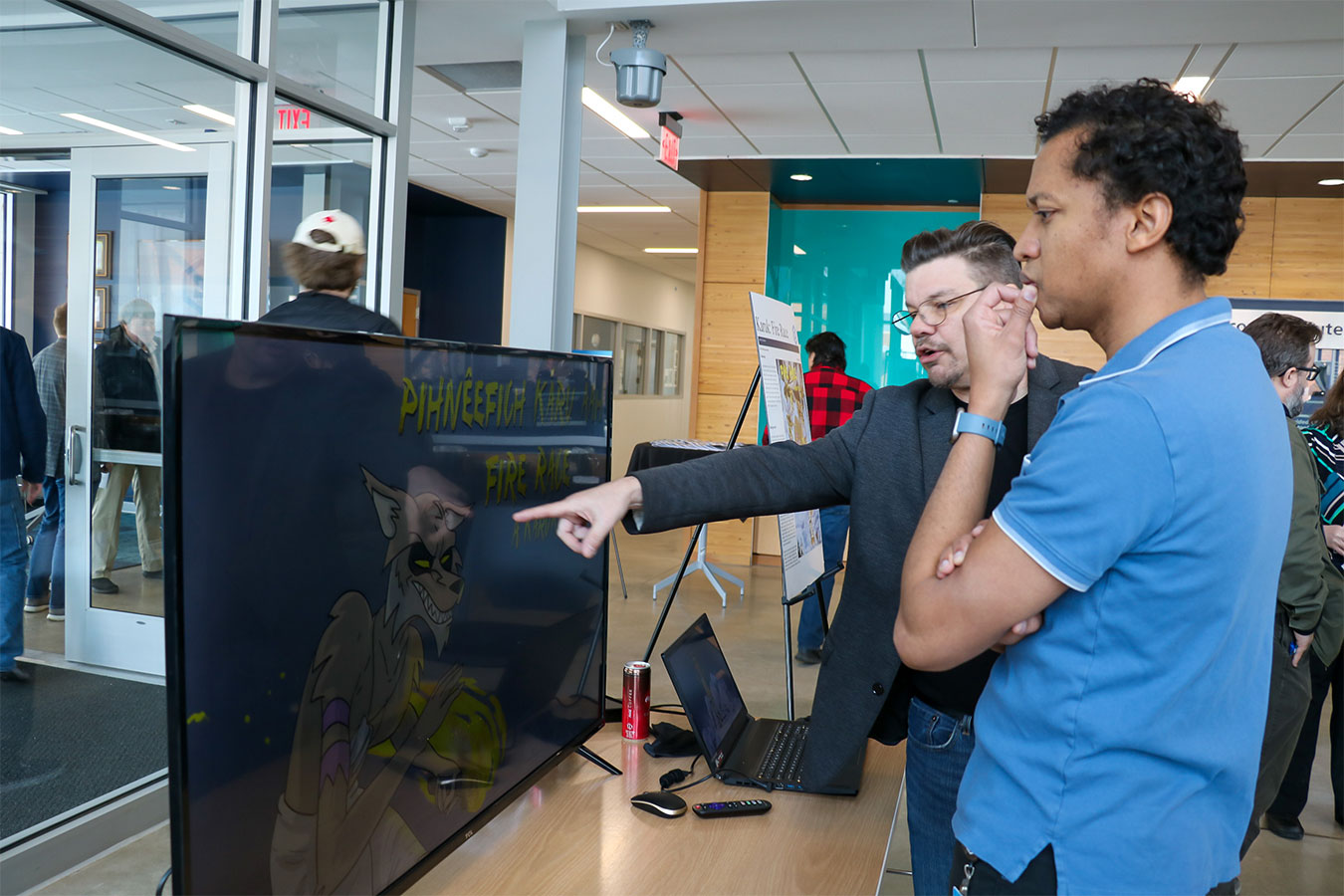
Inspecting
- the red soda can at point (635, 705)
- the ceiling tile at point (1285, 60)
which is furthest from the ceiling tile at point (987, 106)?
the red soda can at point (635, 705)

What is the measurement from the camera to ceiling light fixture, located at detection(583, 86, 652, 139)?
5.45 meters

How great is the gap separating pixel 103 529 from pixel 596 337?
955cm

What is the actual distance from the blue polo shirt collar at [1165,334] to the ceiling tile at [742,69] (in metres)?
4.01

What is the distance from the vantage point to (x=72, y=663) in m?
3.28

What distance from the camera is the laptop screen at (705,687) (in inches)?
66.7

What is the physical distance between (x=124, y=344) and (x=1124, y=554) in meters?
3.07

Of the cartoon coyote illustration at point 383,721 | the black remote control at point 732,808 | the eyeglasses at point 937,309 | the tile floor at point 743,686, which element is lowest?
the tile floor at point 743,686

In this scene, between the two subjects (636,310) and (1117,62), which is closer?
(1117,62)

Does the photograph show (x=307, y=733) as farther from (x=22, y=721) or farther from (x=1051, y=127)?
(x=22, y=721)

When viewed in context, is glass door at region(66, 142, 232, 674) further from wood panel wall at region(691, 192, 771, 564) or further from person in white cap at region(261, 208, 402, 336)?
wood panel wall at region(691, 192, 771, 564)

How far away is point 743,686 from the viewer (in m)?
4.54

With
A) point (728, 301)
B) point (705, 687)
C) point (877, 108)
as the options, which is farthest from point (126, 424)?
point (728, 301)

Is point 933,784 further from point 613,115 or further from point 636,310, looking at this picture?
point 636,310

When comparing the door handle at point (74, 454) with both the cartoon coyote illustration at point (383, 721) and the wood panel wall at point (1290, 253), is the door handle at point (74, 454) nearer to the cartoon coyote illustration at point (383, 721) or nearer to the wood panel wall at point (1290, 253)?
the cartoon coyote illustration at point (383, 721)
